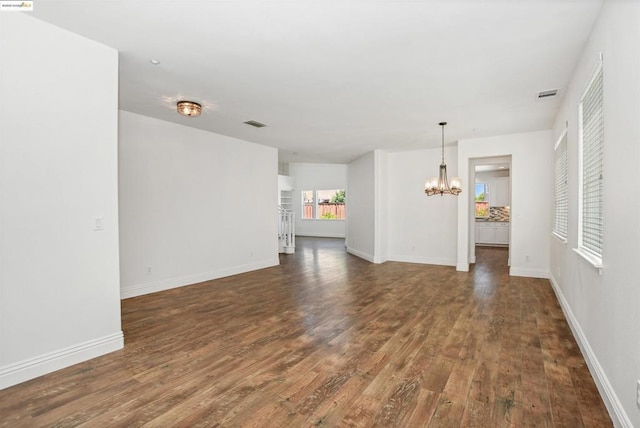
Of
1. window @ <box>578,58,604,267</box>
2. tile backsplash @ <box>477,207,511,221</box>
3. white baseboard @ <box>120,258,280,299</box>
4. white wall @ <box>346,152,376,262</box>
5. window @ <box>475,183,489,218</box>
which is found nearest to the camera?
window @ <box>578,58,604,267</box>

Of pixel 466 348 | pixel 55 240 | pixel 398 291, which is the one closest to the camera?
pixel 55 240

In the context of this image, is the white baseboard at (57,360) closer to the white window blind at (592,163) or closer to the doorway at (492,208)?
the white window blind at (592,163)

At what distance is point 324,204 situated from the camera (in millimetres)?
13844

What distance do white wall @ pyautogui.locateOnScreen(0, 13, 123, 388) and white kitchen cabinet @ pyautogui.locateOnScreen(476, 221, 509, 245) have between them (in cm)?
1079

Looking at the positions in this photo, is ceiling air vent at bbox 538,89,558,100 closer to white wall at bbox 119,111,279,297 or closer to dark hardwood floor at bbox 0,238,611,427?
dark hardwood floor at bbox 0,238,611,427

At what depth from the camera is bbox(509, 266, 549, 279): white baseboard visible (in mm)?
5855

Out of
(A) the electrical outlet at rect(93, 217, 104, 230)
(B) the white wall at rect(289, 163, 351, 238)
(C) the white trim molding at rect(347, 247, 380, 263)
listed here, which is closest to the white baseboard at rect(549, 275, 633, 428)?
(A) the electrical outlet at rect(93, 217, 104, 230)

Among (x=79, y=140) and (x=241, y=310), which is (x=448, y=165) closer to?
(x=241, y=310)

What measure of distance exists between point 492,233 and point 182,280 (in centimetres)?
967

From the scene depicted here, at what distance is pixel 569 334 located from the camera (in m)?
3.24

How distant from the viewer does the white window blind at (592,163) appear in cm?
248

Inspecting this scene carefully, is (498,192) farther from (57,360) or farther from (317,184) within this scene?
(57,360)

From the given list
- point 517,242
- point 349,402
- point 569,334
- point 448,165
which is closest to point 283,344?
point 349,402

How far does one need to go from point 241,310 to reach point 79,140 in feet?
8.16
